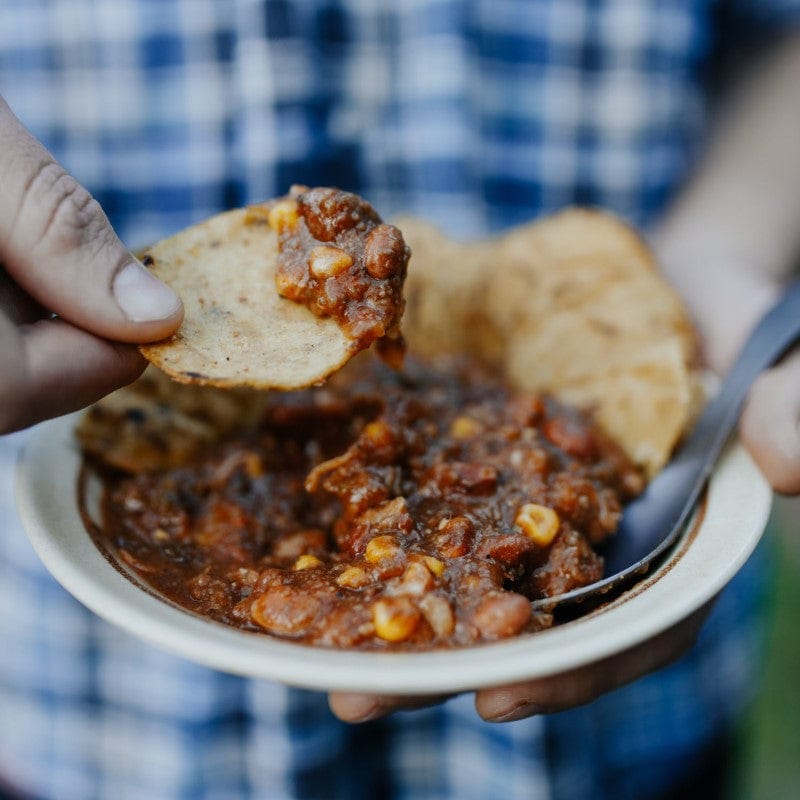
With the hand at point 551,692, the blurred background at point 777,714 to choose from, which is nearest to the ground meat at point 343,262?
the hand at point 551,692

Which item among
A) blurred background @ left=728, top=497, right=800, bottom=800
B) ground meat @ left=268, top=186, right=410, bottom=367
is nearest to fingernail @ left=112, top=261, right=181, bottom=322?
ground meat @ left=268, top=186, right=410, bottom=367

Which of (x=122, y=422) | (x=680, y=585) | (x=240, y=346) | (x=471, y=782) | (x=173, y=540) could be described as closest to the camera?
(x=680, y=585)

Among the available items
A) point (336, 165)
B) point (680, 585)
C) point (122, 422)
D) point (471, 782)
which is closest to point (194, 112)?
point (336, 165)

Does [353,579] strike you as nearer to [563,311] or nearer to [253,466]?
[253,466]

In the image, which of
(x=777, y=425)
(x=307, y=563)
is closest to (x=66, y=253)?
(x=307, y=563)

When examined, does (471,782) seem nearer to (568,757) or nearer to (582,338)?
(568,757)

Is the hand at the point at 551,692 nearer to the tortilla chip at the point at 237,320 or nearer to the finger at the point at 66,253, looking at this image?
the tortilla chip at the point at 237,320

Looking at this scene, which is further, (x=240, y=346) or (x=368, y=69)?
(x=368, y=69)
